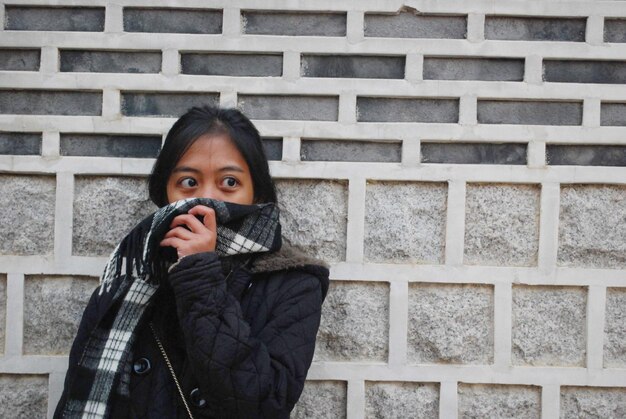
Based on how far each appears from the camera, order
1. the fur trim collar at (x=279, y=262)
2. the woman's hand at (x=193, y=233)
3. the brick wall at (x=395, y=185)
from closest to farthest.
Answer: the woman's hand at (x=193, y=233) → the fur trim collar at (x=279, y=262) → the brick wall at (x=395, y=185)

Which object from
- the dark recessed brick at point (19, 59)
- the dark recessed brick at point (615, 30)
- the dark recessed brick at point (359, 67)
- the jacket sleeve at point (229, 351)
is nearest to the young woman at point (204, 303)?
the jacket sleeve at point (229, 351)

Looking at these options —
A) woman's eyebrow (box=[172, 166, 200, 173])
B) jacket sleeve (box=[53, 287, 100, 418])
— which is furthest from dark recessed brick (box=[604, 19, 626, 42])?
jacket sleeve (box=[53, 287, 100, 418])

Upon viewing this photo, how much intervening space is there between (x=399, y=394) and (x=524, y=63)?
1.45 metres

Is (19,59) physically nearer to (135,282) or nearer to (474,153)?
(135,282)

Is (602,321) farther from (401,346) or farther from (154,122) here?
(154,122)

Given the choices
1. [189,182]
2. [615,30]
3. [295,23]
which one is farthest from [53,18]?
[615,30]

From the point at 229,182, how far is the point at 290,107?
0.63 metres

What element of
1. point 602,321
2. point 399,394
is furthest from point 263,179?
point 602,321

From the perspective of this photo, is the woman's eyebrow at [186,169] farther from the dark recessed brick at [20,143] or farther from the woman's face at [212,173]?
the dark recessed brick at [20,143]

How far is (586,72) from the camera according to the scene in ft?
8.17

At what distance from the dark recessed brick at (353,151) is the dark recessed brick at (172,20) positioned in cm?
63

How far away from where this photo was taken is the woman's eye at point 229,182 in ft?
6.45

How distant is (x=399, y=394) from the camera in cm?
246

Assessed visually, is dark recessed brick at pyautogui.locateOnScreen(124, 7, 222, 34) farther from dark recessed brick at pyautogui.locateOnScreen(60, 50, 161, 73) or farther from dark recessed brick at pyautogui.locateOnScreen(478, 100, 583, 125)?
dark recessed brick at pyautogui.locateOnScreen(478, 100, 583, 125)
